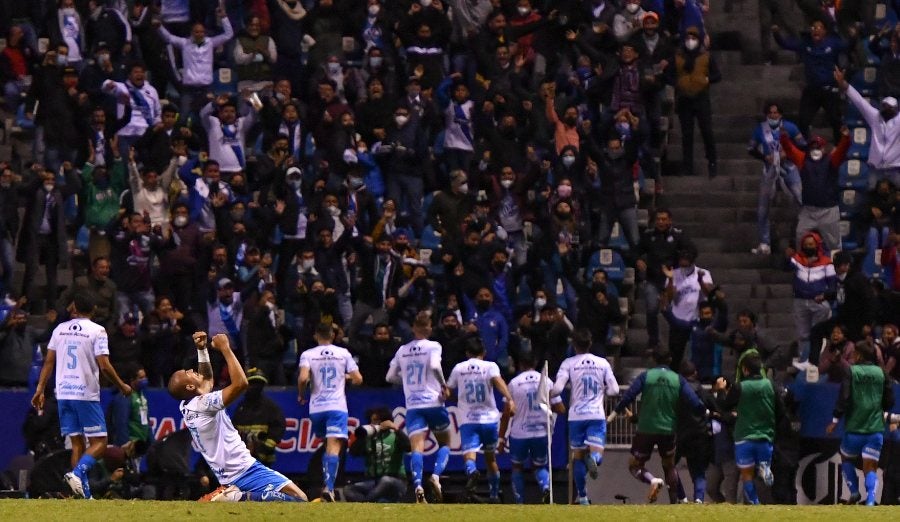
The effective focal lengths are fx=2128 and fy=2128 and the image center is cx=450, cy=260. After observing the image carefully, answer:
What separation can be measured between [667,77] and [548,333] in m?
6.16

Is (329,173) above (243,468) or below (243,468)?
above

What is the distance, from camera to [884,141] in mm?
30109

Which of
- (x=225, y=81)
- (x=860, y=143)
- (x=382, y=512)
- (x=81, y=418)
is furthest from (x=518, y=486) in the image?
(x=860, y=143)

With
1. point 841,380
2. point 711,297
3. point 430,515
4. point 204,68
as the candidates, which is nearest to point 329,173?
point 204,68

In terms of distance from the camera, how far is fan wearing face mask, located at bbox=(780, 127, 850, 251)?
29172 mm

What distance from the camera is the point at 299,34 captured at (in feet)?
101

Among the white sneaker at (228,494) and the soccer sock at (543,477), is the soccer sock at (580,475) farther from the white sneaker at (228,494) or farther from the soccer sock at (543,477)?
the white sneaker at (228,494)

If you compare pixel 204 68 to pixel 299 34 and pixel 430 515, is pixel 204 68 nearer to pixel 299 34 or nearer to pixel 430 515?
pixel 299 34

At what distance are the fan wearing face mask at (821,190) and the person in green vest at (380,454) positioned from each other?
25.8 feet

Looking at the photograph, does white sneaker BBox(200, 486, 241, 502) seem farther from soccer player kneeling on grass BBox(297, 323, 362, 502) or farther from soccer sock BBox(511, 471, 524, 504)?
soccer sock BBox(511, 471, 524, 504)

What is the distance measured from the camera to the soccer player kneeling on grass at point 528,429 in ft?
80.5

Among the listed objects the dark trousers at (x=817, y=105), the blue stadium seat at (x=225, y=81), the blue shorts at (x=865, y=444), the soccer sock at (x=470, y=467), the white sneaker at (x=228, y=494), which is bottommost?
the soccer sock at (x=470, y=467)

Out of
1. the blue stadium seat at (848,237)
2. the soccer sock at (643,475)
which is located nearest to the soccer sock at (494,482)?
the soccer sock at (643,475)

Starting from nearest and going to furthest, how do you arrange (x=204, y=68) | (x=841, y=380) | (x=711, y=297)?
(x=841, y=380) → (x=711, y=297) → (x=204, y=68)
